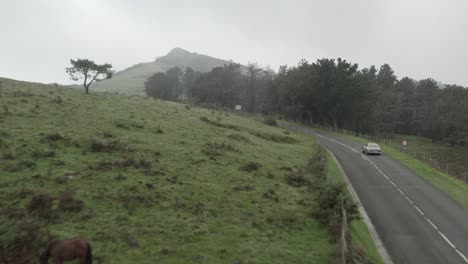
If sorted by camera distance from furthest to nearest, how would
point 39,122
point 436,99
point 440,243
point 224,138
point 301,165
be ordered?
point 436,99 < point 224,138 < point 301,165 < point 39,122 < point 440,243

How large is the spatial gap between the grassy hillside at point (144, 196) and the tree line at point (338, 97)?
55.3 m

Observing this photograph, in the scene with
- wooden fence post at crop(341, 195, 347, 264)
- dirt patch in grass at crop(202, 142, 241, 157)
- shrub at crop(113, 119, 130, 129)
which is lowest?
wooden fence post at crop(341, 195, 347, 264)

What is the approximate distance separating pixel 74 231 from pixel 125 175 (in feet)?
23.0

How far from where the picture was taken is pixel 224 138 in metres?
39.6

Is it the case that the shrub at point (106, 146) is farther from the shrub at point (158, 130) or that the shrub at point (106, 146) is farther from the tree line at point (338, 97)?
the tree line at point (338, 97)

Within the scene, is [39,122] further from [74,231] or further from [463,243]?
[463,243]

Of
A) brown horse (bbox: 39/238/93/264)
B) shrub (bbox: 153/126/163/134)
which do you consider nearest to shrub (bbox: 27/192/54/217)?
brown horse (bbox: 39/238/93/264)

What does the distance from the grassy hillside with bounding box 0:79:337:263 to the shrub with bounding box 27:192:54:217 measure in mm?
45

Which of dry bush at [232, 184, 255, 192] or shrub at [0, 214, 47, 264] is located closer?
shrub at [0, 214, 47, 264]

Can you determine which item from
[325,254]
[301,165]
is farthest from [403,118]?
[325,254]

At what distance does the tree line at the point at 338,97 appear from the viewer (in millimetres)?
84250

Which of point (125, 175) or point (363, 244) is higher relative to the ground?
point (125, 175)

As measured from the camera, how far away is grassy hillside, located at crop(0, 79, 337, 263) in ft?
48.5

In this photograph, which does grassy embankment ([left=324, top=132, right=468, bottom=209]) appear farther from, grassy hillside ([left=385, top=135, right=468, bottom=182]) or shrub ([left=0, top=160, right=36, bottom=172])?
shrub ([left=0, top=160, right=36, bottom=172])
